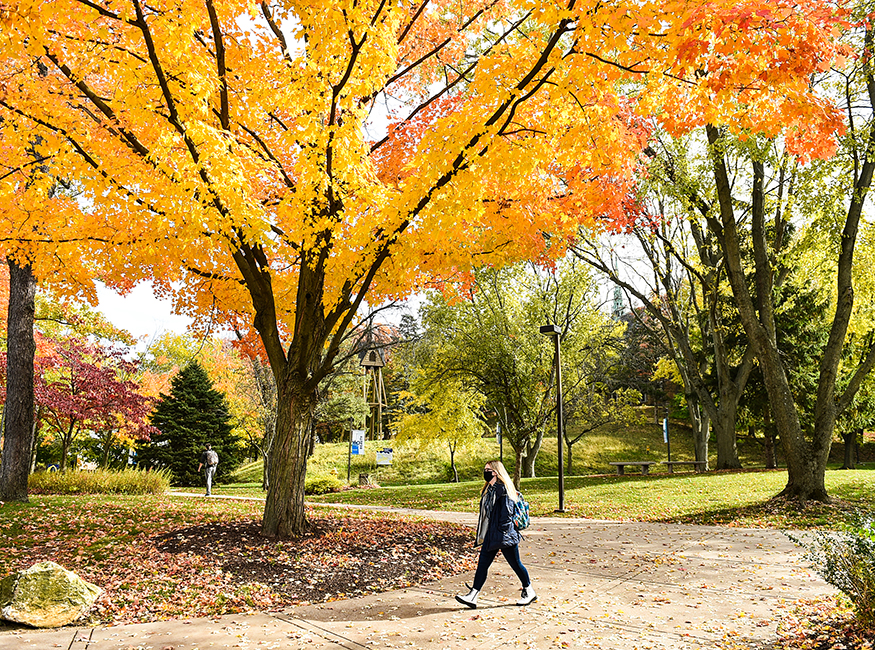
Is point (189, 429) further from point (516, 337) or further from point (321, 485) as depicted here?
point (516, 337)

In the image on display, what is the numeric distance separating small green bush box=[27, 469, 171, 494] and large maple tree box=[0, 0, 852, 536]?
9.38 meters

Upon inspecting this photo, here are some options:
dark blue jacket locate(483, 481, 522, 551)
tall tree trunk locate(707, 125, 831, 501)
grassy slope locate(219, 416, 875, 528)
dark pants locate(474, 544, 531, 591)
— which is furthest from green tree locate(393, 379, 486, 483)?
dark pants locate(474, 544, 531, 591)

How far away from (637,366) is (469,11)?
32.4 m

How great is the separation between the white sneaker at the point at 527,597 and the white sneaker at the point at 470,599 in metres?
0.41

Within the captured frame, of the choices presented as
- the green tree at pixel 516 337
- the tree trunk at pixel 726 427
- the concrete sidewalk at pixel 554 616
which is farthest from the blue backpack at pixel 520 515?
the tree trunk at pixel 726 427

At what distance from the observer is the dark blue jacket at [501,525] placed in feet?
17.3

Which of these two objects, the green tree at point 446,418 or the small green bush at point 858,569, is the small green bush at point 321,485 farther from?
the small green bush at point 858,569

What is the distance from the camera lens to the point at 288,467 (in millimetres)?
7422

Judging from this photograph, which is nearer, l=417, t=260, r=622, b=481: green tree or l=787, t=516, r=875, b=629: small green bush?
l=787, t=516, r=875, b=629: small green bush

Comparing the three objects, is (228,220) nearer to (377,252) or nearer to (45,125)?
(377,252)

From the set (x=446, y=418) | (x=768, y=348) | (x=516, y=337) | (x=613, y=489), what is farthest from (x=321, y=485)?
(x=768, y=348)

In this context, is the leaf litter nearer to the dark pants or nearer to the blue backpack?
the dark pants

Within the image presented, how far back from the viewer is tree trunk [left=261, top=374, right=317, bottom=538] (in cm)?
738

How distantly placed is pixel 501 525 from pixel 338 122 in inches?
206
